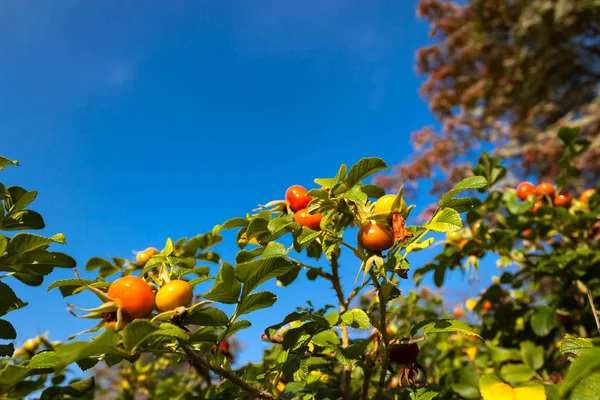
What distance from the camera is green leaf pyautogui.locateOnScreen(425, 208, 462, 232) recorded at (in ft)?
2.51

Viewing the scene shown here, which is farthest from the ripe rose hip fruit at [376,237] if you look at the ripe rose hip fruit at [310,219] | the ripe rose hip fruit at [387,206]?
the ripe rose hip fruit at [310,219]

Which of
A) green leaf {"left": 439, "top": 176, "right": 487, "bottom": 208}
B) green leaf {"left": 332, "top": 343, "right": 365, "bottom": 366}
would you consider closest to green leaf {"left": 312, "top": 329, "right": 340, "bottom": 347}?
green leaf {"left": 332, "top": 343, "right": 365, "bottom": 366}

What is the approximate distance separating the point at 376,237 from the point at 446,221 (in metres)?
0.13

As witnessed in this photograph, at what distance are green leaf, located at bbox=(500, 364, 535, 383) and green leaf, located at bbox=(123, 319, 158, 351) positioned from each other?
3.28ft

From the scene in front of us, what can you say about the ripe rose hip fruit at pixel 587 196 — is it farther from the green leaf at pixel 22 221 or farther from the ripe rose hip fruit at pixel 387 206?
the green leaf at pixel 22 221

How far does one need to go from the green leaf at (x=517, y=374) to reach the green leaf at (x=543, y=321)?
0.41m

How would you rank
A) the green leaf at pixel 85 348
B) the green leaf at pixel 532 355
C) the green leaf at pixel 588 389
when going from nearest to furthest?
1. the green leaf at pixel 85 348
2. the green leaf at pixel 588 389
3. the green leaf at pixel 532 355

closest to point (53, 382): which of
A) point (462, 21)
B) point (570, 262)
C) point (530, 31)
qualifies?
point (570, 262)

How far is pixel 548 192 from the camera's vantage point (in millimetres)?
1873

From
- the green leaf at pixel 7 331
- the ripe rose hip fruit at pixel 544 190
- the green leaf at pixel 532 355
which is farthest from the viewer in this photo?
the ripe rose hip fruit at pixel 544 190

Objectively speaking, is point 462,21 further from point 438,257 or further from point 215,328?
point 215,328

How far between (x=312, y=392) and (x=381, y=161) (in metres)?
0.56

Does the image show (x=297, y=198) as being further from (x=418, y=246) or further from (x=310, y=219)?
(x=418, y=246)

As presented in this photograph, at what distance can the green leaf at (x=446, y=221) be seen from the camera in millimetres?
764
